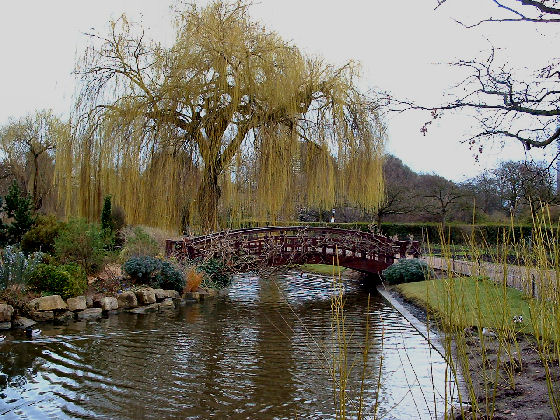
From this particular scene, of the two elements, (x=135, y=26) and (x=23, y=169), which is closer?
(x=135, y=26)

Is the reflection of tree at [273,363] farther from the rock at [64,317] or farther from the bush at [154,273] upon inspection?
the rock at [64,317]

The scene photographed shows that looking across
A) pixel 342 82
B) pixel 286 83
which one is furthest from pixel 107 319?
pixel 342 82

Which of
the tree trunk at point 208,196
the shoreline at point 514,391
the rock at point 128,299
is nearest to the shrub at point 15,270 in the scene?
the rock at point 128,299

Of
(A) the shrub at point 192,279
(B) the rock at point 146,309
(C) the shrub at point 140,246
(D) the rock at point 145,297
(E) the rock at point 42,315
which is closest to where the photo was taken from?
(E) the rock at point 42,315

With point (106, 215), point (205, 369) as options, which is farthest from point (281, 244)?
point (205, 369)

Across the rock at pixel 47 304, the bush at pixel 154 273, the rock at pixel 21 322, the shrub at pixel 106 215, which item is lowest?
the rock at pixel 21 322

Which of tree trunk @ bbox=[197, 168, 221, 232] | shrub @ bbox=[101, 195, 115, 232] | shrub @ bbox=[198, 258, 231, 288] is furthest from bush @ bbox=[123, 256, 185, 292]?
shrub @ bbox=[101, 195, 115, 232]

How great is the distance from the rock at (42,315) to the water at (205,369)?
1.79 ft

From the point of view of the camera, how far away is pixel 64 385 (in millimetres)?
6344

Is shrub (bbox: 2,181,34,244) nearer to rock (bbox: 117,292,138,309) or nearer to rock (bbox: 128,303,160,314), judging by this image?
rock (bbox: 117,292,138,309)

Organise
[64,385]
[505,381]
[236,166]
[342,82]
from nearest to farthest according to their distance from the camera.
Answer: [505,381], [64,385], [236,166], [342,82]

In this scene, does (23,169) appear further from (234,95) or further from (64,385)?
(64,385)

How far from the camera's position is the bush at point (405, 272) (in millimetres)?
15797

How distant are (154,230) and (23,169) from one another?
19499mm
